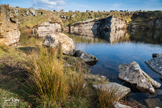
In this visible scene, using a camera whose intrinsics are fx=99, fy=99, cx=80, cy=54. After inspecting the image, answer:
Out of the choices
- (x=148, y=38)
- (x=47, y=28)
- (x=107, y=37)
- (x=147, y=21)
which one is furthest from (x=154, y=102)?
(x=147, y=21)

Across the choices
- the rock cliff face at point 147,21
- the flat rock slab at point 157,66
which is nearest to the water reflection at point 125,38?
the flat rock slab at point 157,66

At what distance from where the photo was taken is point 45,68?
334 cm

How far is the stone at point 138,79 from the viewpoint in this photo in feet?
20.6

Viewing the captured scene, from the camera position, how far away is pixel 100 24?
95.4 m

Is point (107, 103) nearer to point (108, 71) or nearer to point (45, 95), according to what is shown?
point (45, 95)

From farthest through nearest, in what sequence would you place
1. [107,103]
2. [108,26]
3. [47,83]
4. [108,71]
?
[108,26], [108,71], [107,103], [47,83]

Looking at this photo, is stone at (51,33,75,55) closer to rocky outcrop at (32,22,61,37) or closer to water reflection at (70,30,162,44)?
water reflection at (70,30,162,44)

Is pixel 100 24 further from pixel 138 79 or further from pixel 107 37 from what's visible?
pixel 138 79

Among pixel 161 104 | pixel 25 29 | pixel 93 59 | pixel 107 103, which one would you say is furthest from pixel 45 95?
pixel 25 29

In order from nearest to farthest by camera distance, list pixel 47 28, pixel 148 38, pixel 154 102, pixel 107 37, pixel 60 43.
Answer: pixel 154 102 < pixel 60 43 < pixel 148 38 < pixel 107 37 < pixel 47 28

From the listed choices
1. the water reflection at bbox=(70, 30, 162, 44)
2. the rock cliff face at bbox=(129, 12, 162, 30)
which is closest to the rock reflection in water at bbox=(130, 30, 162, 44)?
the water reflection at bbox=(70, 30, 162, 44)

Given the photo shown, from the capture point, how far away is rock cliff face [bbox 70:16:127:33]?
83.8 metres

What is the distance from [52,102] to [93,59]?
8858mm

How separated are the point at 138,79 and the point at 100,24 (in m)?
94.9
